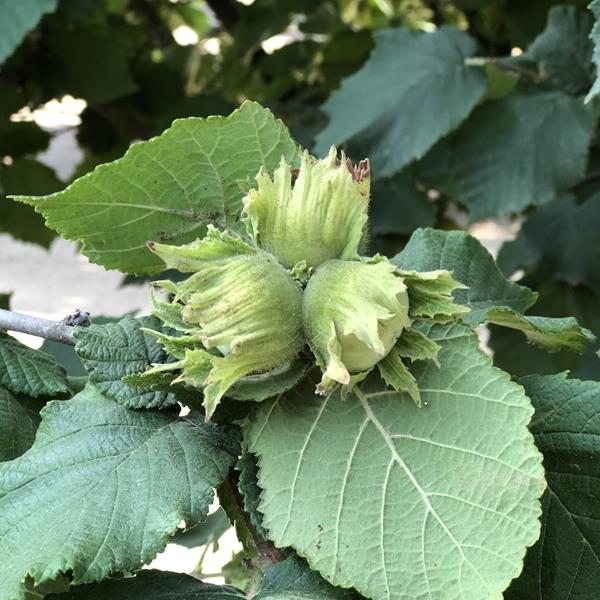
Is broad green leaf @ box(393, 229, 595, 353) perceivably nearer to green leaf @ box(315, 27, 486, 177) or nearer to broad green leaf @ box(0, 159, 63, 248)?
green leaf @ box(315, 27, 486, 177)

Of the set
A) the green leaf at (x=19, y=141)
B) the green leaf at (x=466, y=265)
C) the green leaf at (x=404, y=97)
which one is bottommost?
the green leaf at (x=19, y=141)

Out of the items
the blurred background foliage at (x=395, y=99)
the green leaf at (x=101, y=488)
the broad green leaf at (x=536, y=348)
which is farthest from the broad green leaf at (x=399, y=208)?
the green leaf at (x=101, y=488)

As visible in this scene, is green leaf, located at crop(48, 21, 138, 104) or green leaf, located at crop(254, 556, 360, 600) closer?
green leaf, located at crop(254, 556, 360, 600)

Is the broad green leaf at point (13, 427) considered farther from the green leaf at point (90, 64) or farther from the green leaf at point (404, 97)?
the green leaf at point (90, 64)

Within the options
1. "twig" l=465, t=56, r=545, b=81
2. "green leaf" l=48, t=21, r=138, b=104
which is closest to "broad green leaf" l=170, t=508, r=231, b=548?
"twig" l=465, t=56, r=545, b=81

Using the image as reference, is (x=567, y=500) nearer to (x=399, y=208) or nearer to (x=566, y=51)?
(x=566, y=51)
